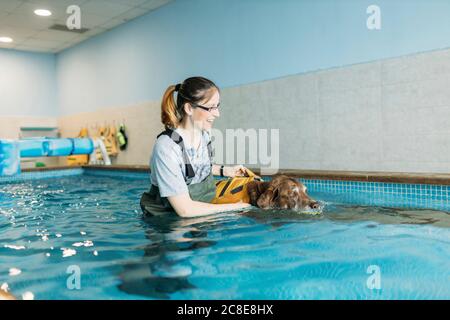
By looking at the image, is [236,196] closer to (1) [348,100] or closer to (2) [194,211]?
(2) [194,211]

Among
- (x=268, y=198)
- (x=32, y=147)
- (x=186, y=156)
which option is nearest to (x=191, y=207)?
(x=186, y=156)

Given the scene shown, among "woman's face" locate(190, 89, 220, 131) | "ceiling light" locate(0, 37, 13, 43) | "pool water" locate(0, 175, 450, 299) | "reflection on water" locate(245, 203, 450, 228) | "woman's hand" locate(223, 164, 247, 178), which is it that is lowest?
"pool water" locate(0, 175, 450, 299)

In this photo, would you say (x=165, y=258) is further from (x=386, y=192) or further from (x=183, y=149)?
(x=386, y=192)

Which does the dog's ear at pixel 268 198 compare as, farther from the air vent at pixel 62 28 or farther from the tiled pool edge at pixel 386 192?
the air vent at pixel 62 28

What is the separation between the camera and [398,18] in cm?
532

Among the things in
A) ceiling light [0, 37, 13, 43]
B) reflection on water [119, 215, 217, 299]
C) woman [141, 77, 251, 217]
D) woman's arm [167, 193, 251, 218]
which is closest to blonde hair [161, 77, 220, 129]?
woman [141, 77, 251, 217]

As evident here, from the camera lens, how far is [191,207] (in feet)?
9.71

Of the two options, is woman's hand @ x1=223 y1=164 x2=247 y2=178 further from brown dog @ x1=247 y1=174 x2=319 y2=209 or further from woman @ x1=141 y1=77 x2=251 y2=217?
brown dog @ x1=247 y1=174 x2=319 y2=209

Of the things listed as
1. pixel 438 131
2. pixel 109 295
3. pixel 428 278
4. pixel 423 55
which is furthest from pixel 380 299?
pixel 423 55

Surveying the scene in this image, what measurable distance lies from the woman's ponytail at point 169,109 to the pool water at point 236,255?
28.5 inches

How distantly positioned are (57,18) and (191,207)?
797 centimetres

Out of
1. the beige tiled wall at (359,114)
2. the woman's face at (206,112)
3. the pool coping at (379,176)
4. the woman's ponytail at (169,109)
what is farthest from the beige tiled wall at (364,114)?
the woman's ponytail at (169,109)

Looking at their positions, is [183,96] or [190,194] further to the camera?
[190,194]

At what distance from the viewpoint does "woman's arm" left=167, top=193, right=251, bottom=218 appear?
9.62 feet
